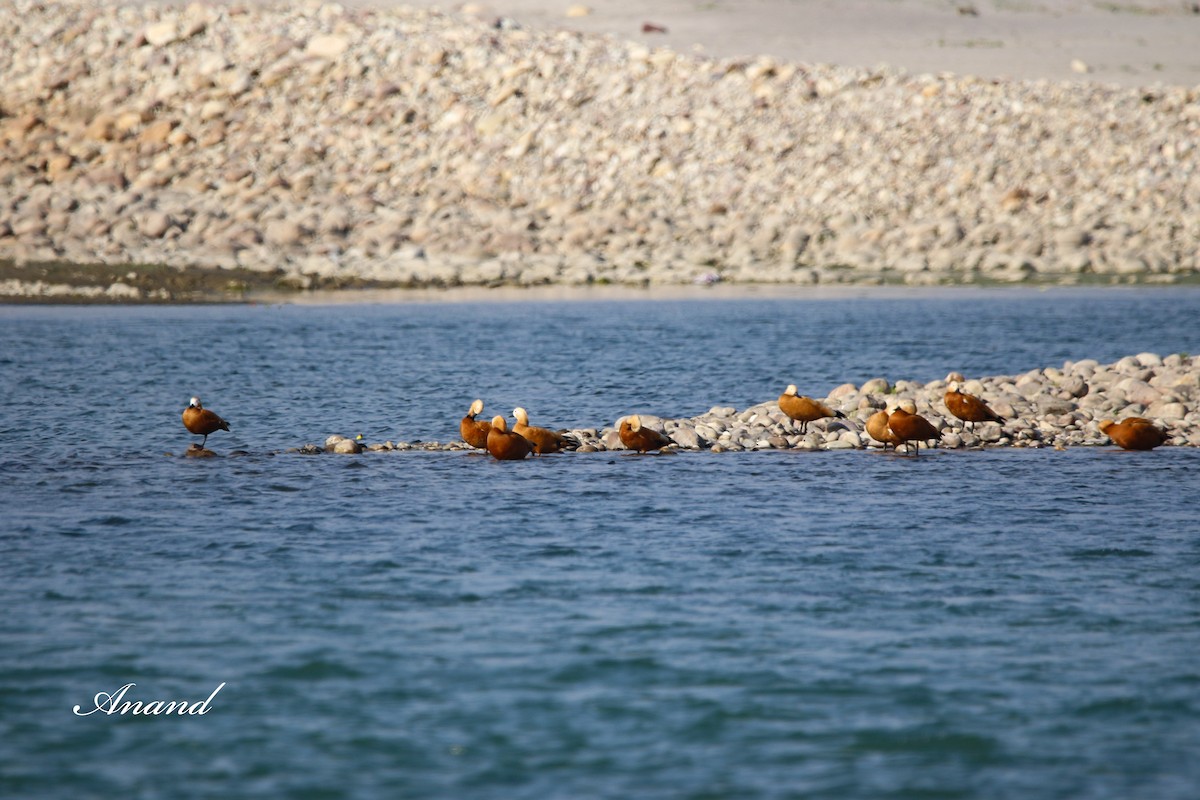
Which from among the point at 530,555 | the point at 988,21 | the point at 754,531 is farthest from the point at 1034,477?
the point at 988,21

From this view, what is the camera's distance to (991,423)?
853 inches

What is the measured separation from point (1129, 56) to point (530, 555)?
63.7 m

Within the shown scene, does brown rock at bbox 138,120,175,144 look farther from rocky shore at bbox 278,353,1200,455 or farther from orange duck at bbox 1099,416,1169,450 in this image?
orange duck at bbox 1099,416,1169,450

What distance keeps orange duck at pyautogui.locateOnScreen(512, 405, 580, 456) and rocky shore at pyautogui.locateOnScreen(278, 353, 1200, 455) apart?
0.93 feet

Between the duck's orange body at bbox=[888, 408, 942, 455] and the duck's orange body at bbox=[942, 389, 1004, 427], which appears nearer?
the duck's orange body at bbox=[888, 408, 942, 455]

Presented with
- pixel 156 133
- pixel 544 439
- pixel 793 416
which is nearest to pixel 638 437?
pixel 544 439

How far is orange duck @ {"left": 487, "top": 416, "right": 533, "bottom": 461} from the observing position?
64.6 feet

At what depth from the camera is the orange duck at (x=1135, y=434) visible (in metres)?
20.2

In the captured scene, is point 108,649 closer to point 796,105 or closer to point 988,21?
point 796,105

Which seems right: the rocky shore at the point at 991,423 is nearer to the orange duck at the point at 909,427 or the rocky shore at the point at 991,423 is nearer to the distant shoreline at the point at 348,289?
the orange duck at the point at 909,427

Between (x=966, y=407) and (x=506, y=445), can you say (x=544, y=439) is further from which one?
(x=966, y=407)
